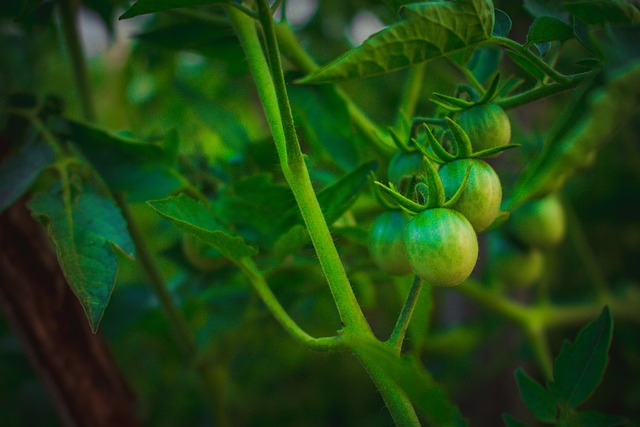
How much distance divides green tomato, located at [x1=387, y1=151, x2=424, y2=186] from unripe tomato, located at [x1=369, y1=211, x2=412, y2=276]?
29 millimetres

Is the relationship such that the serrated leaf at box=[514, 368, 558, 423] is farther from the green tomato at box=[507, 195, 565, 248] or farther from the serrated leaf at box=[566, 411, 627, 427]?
the green tomato at box=[507, 195, 565, 248]

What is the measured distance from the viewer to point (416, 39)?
381 millimetres

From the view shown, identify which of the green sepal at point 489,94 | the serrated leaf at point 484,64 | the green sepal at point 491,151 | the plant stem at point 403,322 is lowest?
the plant stem at point 403,322

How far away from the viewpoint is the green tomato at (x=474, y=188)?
41 centimetres

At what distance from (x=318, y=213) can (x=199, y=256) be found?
0.88ft

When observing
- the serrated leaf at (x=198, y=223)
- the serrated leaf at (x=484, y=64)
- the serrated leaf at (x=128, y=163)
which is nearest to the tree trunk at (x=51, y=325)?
the serrated leaf at (x=128, y=163)

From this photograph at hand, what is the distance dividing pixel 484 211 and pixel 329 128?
23 cm

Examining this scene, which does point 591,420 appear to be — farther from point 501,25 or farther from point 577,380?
point 501,25

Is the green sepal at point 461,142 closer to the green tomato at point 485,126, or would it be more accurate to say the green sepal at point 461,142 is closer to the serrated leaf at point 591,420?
the green tomato at point 485,126

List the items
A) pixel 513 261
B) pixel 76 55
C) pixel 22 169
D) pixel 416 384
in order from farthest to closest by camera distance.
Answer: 1. pixel 513 261
2. pixel 76 55
3. pixel 22 169
4. pixel 416 384

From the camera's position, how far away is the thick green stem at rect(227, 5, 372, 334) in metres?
0.41

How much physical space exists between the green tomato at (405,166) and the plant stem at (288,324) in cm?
13

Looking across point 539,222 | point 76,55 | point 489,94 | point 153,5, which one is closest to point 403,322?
point 489,94

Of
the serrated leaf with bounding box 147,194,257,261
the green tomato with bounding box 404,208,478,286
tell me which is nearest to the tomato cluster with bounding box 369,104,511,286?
the green tomato with bounding box 404,208,478,286
